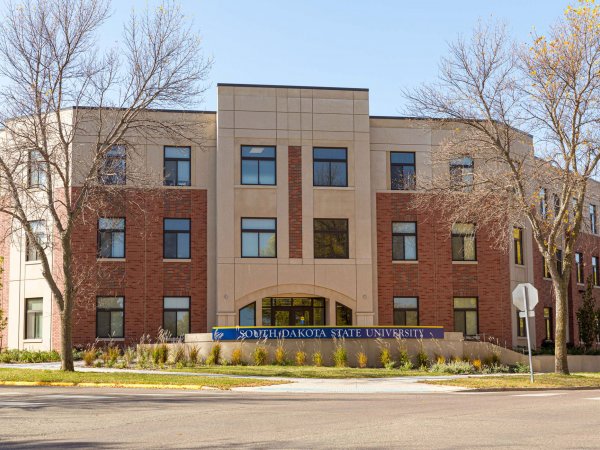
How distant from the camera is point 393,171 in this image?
129ft

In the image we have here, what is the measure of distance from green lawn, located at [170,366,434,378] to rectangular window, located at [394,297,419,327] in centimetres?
995

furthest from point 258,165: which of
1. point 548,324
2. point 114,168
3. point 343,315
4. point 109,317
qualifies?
point 548,324

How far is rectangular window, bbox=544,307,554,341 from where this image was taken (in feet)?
143

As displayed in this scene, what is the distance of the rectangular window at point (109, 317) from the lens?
1454 inches

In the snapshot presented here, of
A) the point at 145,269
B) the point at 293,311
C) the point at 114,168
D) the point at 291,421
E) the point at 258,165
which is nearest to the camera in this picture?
the point at 291,421

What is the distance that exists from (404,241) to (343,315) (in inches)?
179

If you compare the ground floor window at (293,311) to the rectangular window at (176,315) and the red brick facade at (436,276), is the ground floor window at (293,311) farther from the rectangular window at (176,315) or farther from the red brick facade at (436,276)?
the rectangular window at (176,315)

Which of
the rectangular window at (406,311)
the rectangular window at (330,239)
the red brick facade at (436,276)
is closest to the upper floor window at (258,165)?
the rectangular window at (330,239)

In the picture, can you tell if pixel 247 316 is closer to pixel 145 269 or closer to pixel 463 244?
pixel 145 269

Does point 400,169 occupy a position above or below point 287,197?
above

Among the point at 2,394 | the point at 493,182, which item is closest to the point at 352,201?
the point at 493,182

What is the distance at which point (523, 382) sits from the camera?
78.8ft

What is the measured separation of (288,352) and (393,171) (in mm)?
12085

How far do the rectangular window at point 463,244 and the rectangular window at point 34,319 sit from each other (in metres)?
18.9
